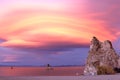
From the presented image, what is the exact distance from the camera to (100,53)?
3425 inches

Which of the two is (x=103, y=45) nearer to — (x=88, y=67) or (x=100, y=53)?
(x=100, y=53)

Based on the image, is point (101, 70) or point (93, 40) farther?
point (93, 40)

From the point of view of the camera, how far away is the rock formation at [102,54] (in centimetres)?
8501

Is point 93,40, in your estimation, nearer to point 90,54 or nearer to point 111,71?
point 90,54

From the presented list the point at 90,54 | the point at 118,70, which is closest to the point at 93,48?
the point at 90,54

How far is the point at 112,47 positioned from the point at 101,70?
11738 millimetres

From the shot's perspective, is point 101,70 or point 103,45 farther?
point 103,45

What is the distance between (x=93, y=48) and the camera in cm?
8619

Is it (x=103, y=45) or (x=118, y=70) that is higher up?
(x=103, y=45)

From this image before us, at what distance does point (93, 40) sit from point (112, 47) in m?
4.95

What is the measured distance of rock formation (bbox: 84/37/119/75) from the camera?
85.0 meters

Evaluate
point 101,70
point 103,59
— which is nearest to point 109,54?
point 103,59

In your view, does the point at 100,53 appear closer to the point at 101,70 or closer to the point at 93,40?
the point at 93,40

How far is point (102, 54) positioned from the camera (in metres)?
86.4
